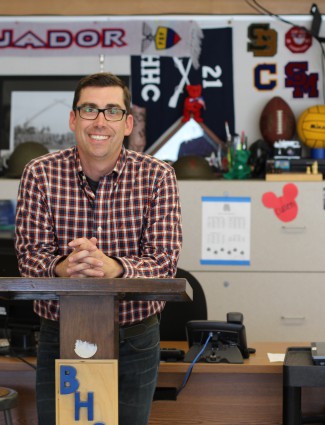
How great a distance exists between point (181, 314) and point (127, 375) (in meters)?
1.68

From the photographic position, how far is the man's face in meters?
2.20

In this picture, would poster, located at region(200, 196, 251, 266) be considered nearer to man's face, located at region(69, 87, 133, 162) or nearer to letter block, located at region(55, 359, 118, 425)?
man's face, located at region(69, 87, 133, 162)

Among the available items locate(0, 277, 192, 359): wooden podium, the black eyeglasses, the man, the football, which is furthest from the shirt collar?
the football

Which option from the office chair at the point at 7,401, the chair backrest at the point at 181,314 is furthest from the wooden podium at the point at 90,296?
the chair backrest at the point at 181,314

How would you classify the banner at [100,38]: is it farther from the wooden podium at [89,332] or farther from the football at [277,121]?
the wooden podium at [89,332]

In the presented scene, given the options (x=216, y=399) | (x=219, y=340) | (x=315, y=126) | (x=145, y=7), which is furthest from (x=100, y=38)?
(x=216, y=399)

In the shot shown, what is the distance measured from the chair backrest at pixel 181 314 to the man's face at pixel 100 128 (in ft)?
5.09

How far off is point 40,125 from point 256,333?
181 centimetres

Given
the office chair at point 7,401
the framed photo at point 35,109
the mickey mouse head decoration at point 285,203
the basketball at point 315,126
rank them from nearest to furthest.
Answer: the office chair at point 7,401 < the mickey mouse head decoration at point 285,203 < the basketball at point 315,126 < the framed photo at point 35,109

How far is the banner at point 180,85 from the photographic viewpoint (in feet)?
17.5

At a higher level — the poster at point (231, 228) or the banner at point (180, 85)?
the banner at point (180, 85)

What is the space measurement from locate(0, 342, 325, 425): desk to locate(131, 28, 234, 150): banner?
2489 millimetres

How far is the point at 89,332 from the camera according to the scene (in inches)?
66.5

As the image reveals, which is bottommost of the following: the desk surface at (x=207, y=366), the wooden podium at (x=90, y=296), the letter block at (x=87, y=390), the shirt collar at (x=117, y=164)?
the desk surface at (x=207, y=366)
